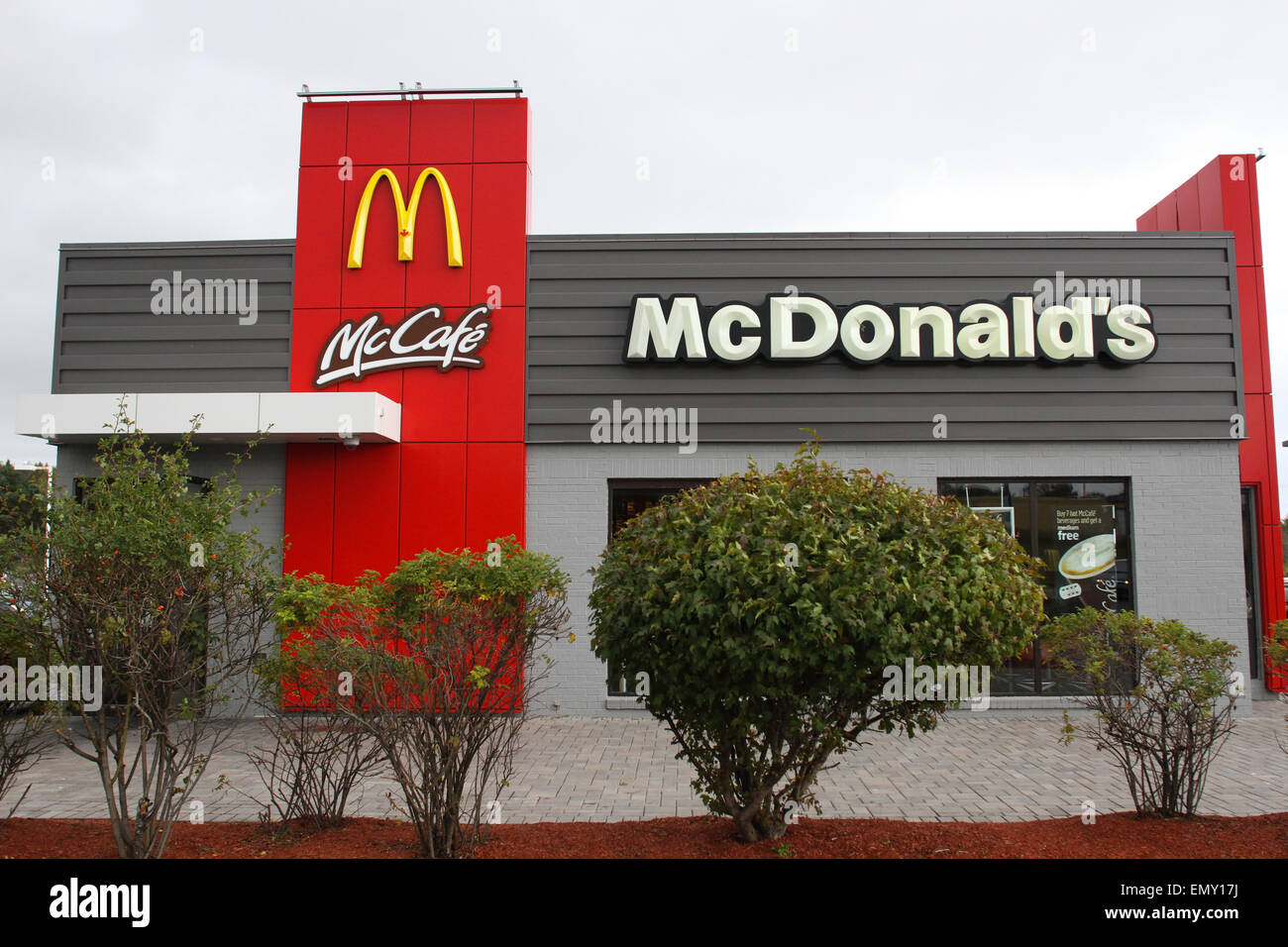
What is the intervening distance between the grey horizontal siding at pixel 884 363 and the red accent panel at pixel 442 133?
157 cm

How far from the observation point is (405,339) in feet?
35.4

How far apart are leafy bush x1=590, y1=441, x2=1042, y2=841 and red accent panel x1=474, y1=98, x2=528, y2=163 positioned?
7.26m

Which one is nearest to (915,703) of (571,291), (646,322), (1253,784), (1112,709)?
(1112,709)

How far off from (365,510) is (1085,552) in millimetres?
8773

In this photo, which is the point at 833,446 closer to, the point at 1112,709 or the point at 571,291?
the point at 571,291

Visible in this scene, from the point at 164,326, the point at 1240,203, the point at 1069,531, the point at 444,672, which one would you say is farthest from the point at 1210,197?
the point at 164,326

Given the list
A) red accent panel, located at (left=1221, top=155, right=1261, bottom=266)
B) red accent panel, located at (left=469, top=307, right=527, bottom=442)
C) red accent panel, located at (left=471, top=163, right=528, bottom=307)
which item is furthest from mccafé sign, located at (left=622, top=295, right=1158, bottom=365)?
red accent panel, located at (left=1221, top=155, right=1261, bottom=266)

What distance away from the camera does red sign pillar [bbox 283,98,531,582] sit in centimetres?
1055

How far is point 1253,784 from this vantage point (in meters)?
7.46

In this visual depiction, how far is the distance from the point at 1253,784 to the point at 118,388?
12.7m

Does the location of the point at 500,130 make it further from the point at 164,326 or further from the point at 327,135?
the point at 164,326

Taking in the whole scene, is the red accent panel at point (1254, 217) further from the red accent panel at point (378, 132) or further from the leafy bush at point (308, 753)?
the leafy bush at point (308, 753)

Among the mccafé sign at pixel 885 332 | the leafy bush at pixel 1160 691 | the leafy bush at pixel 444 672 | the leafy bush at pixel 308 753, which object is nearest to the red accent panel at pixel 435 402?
the mccafé sign at pixel 885 332

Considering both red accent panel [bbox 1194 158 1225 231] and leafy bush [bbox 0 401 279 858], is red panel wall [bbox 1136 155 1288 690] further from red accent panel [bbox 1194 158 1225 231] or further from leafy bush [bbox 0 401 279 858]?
leafy bush [bbox 0 401 279 858]
